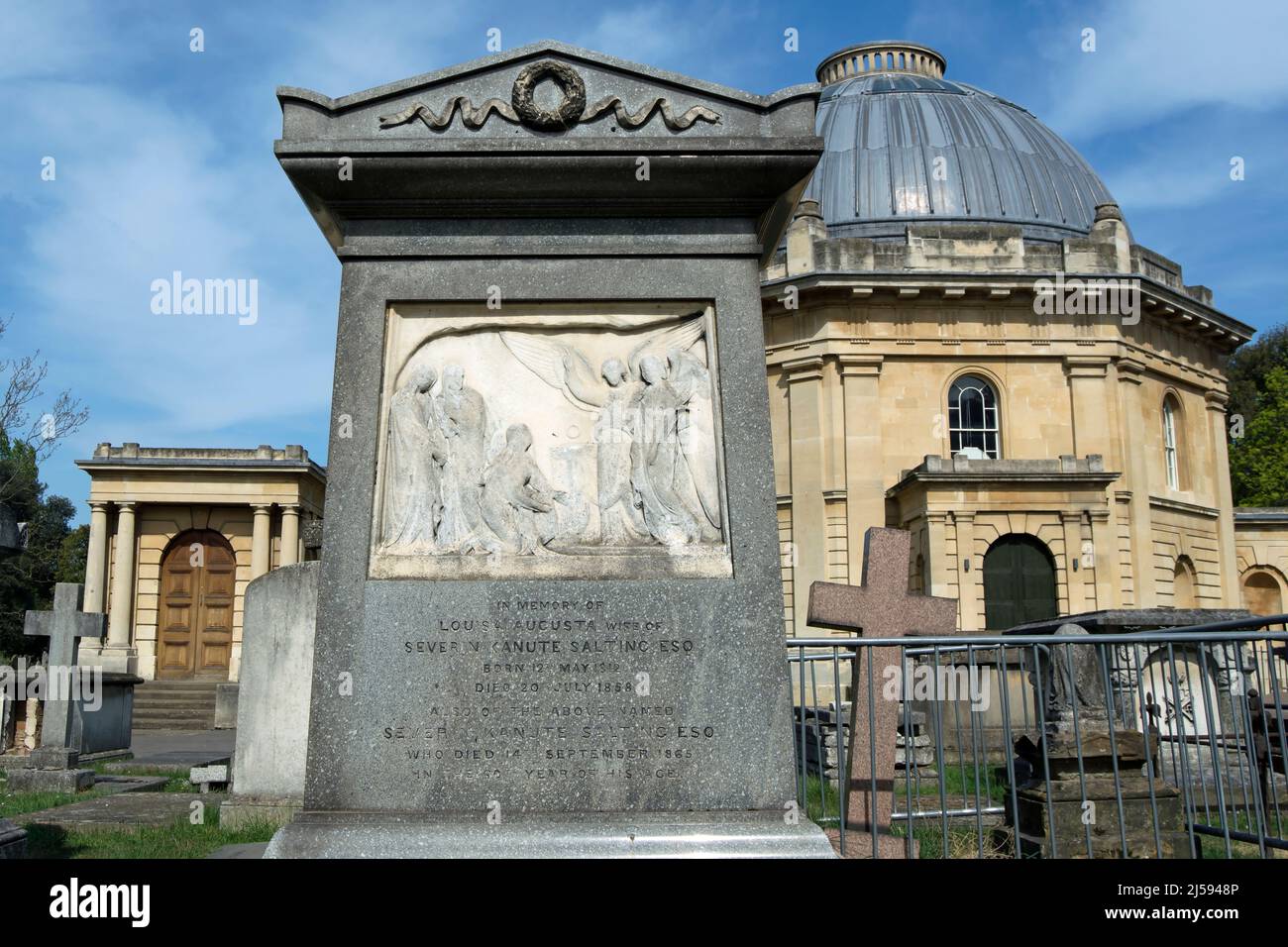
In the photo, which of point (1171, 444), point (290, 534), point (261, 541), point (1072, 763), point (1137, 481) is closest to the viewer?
point (1072, 763)

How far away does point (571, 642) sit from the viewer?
406 cm

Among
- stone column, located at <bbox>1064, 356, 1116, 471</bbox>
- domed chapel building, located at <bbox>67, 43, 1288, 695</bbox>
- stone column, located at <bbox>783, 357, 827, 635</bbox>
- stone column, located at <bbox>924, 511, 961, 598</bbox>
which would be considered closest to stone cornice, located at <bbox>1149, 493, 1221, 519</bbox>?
domed chapel building, located at <bbox>67, 43, 1288, 695</bbox>

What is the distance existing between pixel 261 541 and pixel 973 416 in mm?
22565

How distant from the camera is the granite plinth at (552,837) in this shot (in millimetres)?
3775

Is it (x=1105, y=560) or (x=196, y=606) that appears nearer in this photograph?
(x=1105, y=560)

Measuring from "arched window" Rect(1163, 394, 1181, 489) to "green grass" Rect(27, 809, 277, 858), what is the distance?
3145 cm

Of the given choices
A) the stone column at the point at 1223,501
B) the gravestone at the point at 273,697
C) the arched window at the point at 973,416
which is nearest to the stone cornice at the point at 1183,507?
the stone column at the point at 1223,501

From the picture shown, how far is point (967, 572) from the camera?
2586cm

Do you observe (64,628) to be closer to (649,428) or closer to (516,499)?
(516,499)

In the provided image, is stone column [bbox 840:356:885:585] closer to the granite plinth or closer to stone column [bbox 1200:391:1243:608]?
stone column [bbox 1200:391:1243:608]

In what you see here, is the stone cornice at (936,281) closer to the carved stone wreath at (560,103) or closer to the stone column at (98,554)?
the stone column at (98,554)

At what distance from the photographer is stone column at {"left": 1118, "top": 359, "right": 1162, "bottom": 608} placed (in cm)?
2933

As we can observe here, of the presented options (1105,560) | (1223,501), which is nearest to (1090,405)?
(1105,560)
